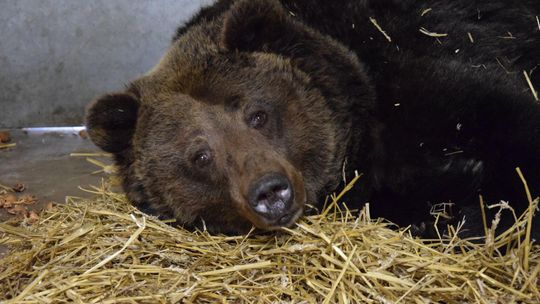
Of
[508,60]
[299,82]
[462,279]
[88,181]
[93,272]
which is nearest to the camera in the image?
[462,279]

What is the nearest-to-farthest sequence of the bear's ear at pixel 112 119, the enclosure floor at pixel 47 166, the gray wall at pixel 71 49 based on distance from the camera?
the bear's ear at pixel 112 119
the enclosure floor at pixel 47 166
the gray wall at pixel 71 49

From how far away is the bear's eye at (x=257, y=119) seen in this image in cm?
401

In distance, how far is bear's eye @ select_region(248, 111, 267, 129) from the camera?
13.1 ft

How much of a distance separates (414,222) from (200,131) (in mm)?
1405

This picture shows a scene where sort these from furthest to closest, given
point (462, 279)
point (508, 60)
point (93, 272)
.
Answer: point (508, 60)
point (93, 272)
point (462, 279)

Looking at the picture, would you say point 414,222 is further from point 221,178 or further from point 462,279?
point 221,178

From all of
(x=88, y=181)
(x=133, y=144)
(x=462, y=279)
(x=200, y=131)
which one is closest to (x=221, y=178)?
(x=200, y=131)

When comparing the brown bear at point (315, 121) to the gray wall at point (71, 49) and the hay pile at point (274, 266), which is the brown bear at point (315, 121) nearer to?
the hay pile at point (274, 266)

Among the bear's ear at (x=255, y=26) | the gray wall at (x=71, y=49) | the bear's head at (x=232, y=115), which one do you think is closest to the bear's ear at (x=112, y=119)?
the bear's head at (x=232, y=115)

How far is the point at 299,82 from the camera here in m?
4.20

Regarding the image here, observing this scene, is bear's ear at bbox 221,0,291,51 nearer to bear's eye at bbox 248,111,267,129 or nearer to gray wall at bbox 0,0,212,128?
bear's eye at bbox 248,111,267,129

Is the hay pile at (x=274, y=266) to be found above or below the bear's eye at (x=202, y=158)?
below

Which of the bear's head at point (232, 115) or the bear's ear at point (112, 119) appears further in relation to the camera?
the bear's ear at point (112, 119)

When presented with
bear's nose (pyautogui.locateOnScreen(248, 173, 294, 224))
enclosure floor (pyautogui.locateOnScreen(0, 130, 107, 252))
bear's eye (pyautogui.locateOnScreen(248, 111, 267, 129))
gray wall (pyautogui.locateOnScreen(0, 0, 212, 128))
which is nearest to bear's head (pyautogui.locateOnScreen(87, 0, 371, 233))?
bear's eye (pyautogui.locateOnScreen(248, 111, 267, 129))
